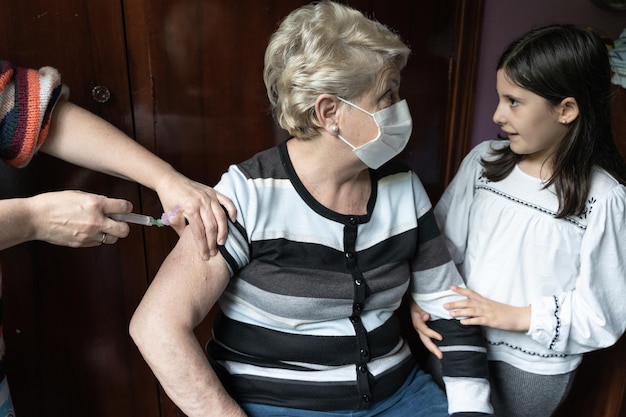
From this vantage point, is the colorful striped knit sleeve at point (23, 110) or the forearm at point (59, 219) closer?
the forearm at point (59, 219)

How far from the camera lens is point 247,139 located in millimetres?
1603

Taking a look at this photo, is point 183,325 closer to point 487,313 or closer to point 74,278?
point 74,278

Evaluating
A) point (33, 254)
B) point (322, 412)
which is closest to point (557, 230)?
point (322, 412)

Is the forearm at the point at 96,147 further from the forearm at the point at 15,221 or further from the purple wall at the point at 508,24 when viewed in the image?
the purple wall at the point at 508,24

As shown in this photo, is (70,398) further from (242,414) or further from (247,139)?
(247,139)

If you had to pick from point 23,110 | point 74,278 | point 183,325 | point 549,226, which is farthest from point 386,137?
point 74,278

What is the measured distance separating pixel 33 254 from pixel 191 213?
1.66ft

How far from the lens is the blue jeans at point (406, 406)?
4.30ft

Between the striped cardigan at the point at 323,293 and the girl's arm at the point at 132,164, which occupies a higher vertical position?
the girl's arm at the point at 132,164

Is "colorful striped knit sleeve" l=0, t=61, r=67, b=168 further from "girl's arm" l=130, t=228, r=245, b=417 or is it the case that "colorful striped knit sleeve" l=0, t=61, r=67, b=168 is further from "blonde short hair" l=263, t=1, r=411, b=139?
"blonde short hair" l=263, t=1, r=411, b=139

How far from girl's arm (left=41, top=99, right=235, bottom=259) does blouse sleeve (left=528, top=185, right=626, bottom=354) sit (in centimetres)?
81

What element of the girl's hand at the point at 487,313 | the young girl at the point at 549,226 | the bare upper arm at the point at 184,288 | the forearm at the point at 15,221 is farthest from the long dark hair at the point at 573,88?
the forearm at the point at 15,221

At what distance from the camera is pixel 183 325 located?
1142 mm

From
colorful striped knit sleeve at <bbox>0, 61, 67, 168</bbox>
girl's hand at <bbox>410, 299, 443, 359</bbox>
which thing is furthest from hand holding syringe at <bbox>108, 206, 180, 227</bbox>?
girl's hand at <bbox>410, 299, 443, 359</bbox>
